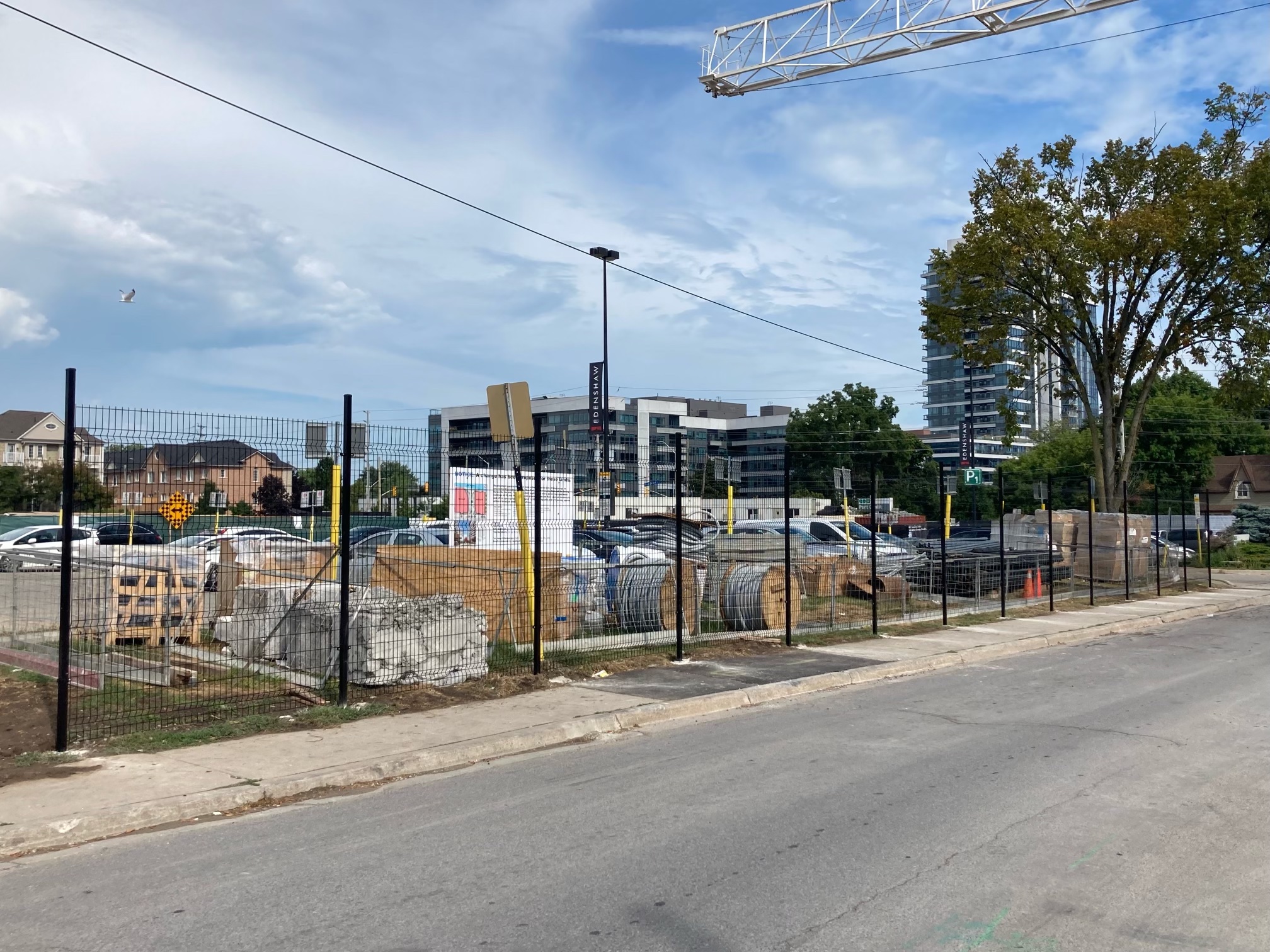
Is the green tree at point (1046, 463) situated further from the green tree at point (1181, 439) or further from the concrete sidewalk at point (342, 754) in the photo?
the concrete sidewalk at point (342, 754)

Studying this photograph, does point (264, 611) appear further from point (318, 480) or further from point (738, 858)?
point (738, 858)

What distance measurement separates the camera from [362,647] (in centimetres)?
Result: 1059

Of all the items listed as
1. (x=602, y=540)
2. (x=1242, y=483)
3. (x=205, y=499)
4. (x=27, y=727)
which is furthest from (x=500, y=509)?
(x=1242, y=483)

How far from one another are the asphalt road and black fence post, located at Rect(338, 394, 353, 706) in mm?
2269

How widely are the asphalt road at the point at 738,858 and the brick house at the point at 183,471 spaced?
343cm

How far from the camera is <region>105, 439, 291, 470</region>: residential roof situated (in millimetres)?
8672

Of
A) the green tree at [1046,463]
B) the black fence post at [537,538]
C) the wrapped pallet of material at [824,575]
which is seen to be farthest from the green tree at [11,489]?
the green tree at [1046,463]

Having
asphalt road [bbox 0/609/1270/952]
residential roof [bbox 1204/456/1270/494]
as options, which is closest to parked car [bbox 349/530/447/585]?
asphalt road [bbox 0/609/1270/952]

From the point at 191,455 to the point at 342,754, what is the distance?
3.07 meters

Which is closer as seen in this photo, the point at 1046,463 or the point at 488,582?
the point at 488,582

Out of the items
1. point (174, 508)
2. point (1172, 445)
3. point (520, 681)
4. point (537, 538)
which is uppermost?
point (1172, 445)

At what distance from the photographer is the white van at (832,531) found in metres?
23.2

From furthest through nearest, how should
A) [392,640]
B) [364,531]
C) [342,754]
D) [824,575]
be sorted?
[824,575] < [364,531] < [392,640] < [342,754]

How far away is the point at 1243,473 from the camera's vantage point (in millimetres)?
82062
